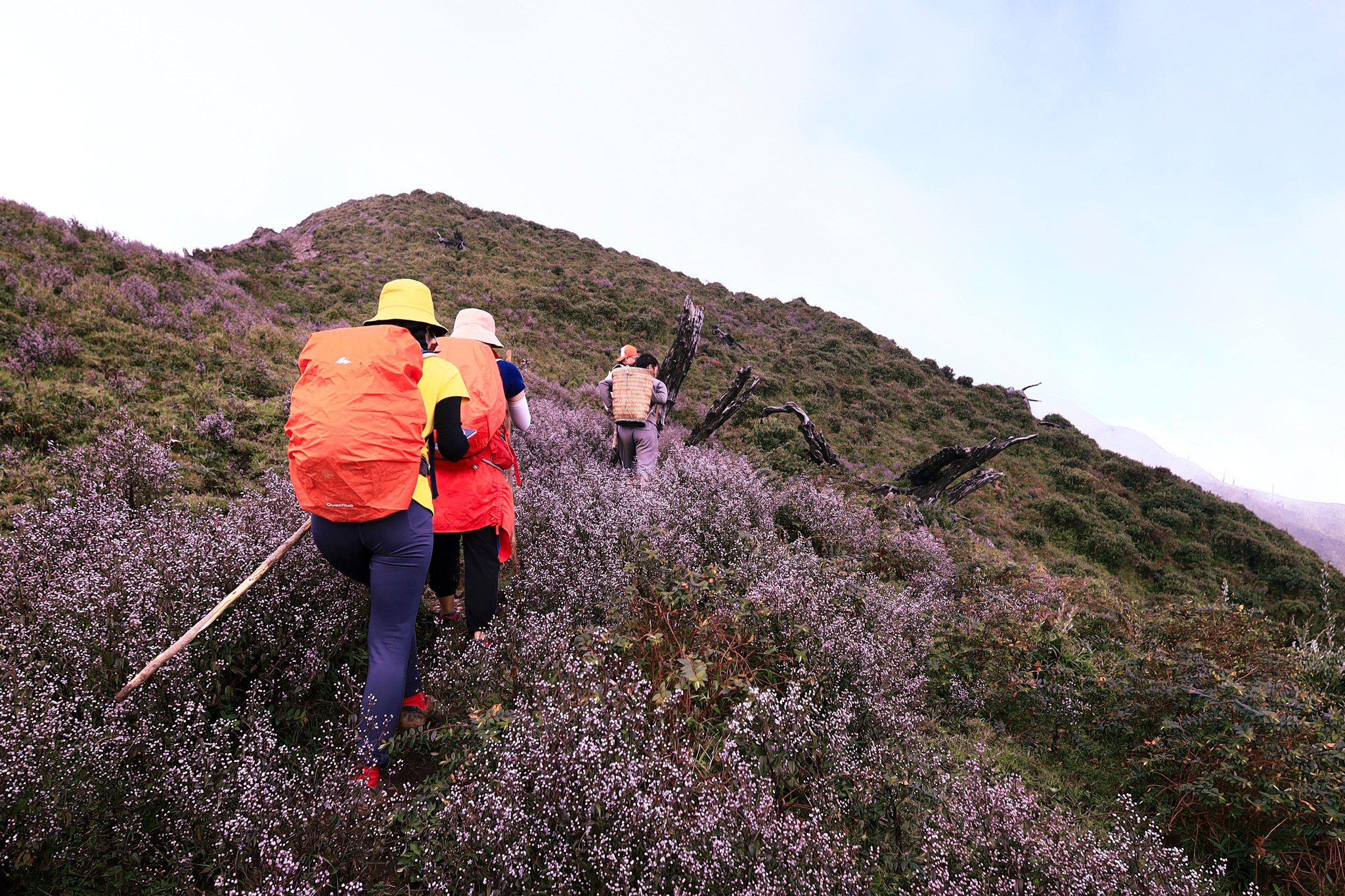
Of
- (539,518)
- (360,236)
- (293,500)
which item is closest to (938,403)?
(539,518)

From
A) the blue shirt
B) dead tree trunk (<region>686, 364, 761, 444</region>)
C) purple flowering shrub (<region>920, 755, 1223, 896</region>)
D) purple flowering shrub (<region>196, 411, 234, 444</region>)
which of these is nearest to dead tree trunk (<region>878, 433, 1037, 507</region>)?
dead tree trunk (<region>686, 364, 761, 444</region>)

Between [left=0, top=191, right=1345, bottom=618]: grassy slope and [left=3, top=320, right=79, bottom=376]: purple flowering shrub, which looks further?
[left=0, top=191, right=1345, bottom=618]: grassy slope

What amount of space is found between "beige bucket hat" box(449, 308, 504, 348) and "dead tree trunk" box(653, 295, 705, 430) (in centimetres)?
552

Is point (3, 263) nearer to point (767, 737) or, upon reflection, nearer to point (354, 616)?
point (354, 616)

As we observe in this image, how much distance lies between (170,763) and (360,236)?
91.1 feet

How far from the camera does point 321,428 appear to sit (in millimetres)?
2363

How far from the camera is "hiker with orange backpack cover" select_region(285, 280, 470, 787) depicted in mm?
2383

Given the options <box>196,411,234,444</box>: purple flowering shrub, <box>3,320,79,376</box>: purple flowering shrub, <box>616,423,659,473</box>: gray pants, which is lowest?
<box>196,411,234,444</box>: purple flowering shrub

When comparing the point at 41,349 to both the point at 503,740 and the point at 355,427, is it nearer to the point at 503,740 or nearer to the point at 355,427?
the point at 355,427

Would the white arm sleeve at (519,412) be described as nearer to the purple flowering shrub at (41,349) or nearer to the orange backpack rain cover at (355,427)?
the orange backpack rain cover at (355,427)

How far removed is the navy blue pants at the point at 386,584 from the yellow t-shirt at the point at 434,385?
0.23 m

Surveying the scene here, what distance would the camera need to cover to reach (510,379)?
12.3 ft

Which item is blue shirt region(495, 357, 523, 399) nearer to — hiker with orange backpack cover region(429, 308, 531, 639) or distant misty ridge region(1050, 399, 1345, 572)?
hiker with orange backpack cover region(429, 308, 531, 639)

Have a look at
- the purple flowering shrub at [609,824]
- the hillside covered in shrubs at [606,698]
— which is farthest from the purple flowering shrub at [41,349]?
the purple flowering shrub at [609,824]
